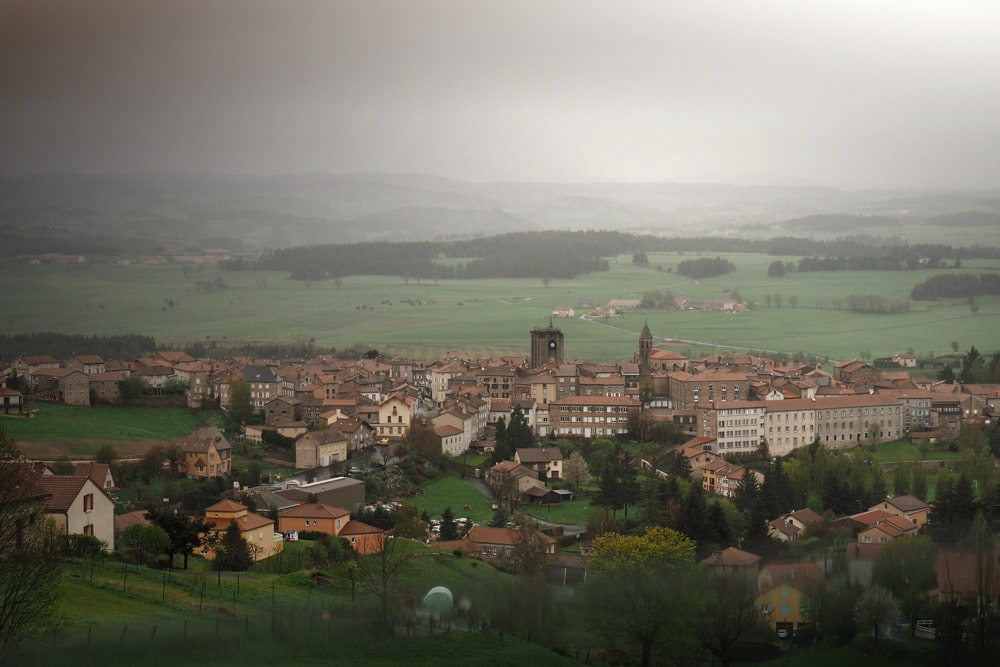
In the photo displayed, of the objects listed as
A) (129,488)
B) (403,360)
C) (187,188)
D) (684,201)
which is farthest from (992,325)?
(684,201)

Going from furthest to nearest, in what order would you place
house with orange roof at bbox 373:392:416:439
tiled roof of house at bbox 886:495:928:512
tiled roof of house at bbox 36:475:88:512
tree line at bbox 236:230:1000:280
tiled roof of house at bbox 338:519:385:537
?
Answer: tree line at bbox 236:230:1000:280
house with orange roof at bbox 373:392:416:439
tiled roof of house at bbox 886:495:928:512
tiled roof of house at bbox 338:519:385:537
tiled roof of house at bbox 36:475:88:512

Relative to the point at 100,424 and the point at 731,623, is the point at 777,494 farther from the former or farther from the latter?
the point at 100,424

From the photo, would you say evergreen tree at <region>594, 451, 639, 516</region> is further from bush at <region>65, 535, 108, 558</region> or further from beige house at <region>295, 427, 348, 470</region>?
bush at <region>65, 535, 108, 558</region>

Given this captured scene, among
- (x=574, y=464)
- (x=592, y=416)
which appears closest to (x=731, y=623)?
(x=574, y=464)

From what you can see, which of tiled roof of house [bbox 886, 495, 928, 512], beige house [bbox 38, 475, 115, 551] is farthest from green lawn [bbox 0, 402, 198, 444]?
tiled roof of house [bbox 886, 495, 928, 512]

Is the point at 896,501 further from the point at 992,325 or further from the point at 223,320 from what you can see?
the point at 223,320

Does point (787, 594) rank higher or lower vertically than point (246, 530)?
lower
